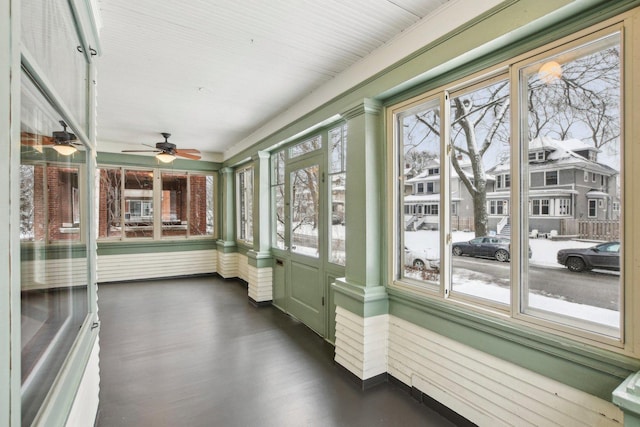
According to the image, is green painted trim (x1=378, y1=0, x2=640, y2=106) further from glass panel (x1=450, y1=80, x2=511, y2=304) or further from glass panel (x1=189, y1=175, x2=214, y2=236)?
glass panel (x1=189, y1=175, x2=214, y2=236)

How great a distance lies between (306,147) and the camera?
433cm

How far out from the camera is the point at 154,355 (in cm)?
344

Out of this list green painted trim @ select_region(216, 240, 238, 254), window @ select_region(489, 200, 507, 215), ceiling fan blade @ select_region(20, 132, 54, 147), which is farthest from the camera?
green painted trim @ select_region(216, 240, 238, 254)

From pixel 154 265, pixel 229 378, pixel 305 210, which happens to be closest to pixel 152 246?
pixel 154 265

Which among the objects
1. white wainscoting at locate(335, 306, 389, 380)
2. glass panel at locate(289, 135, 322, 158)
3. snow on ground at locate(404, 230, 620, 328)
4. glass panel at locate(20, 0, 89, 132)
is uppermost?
glass panel at locate(289, 135, 322, 158)

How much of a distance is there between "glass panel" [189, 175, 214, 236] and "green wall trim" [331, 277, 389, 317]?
571cm

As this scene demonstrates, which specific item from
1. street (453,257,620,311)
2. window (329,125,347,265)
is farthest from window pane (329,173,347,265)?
street (453,257,620,311)

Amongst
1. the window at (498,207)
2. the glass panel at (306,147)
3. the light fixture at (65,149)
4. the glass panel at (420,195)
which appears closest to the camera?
the light fixture at (65,149)

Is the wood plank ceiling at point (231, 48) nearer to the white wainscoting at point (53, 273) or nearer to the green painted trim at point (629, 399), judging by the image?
the white wainscoting at point (53, 273)

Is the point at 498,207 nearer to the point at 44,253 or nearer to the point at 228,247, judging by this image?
the point at 44,253

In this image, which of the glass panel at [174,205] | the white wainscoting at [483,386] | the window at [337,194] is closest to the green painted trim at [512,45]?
the window at [337,194]

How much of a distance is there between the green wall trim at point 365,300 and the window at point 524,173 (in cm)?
31

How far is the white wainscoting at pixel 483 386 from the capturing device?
1.71 metres

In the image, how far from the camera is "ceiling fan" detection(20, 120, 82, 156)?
3.25 ft
